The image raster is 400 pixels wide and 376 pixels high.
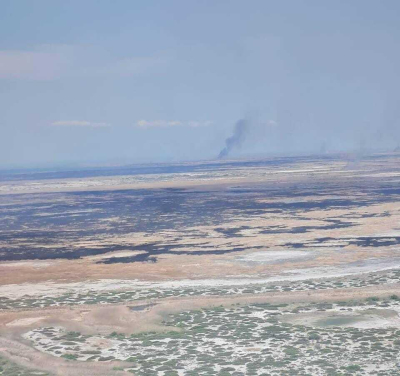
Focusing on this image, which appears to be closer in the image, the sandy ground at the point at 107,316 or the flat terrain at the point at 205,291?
the flat terrain at the point at 205,291

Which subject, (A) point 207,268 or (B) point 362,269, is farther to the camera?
(A) point 207,268

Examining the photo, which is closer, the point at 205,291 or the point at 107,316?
the point at 107,316

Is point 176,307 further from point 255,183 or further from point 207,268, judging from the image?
point 255,183

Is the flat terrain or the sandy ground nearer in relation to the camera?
the flat terrain

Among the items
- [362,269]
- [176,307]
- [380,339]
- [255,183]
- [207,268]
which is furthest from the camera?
[255,183]

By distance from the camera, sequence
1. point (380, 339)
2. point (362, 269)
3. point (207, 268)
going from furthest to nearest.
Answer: point (207, 268)
point (362, 269)
point (380, 339)

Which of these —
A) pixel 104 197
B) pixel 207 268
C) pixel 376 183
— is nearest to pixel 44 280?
pixel 207 268
